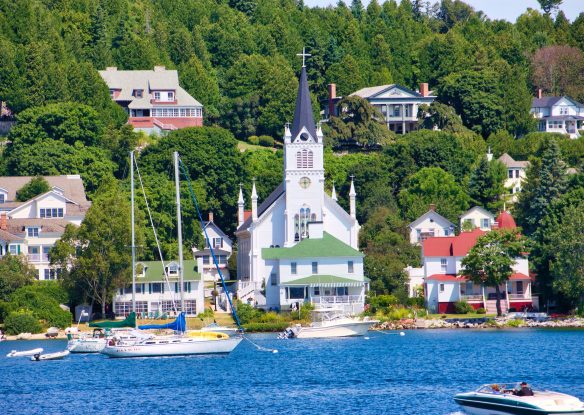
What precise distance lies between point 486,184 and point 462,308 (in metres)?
28.8

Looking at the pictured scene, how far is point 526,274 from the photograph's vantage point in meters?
107

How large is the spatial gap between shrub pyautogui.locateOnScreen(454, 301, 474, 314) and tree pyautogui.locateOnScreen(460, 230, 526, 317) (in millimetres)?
2491

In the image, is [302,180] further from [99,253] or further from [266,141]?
[266,141]

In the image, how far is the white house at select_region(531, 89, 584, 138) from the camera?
552 feet

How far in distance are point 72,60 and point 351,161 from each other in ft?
102

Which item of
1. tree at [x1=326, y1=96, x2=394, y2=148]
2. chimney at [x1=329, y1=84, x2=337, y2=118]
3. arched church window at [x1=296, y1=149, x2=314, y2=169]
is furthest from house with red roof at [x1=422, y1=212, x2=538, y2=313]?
chimney at [x1=329, y1=84, x2=337, y2=118]

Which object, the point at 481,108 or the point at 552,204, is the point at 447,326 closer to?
the point at 552,204

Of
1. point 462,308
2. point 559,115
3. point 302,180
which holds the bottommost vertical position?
point 462,308

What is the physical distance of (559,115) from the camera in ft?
554

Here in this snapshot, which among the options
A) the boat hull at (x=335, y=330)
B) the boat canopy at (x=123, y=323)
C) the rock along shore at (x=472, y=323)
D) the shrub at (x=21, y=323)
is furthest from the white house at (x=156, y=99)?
the boat canopy at (x=123, y=323)

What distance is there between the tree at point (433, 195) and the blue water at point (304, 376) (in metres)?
33.6

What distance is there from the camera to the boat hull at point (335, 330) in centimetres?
9556

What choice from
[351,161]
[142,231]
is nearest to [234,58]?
[351,161]

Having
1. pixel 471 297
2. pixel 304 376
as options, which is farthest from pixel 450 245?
pixel 304 376
